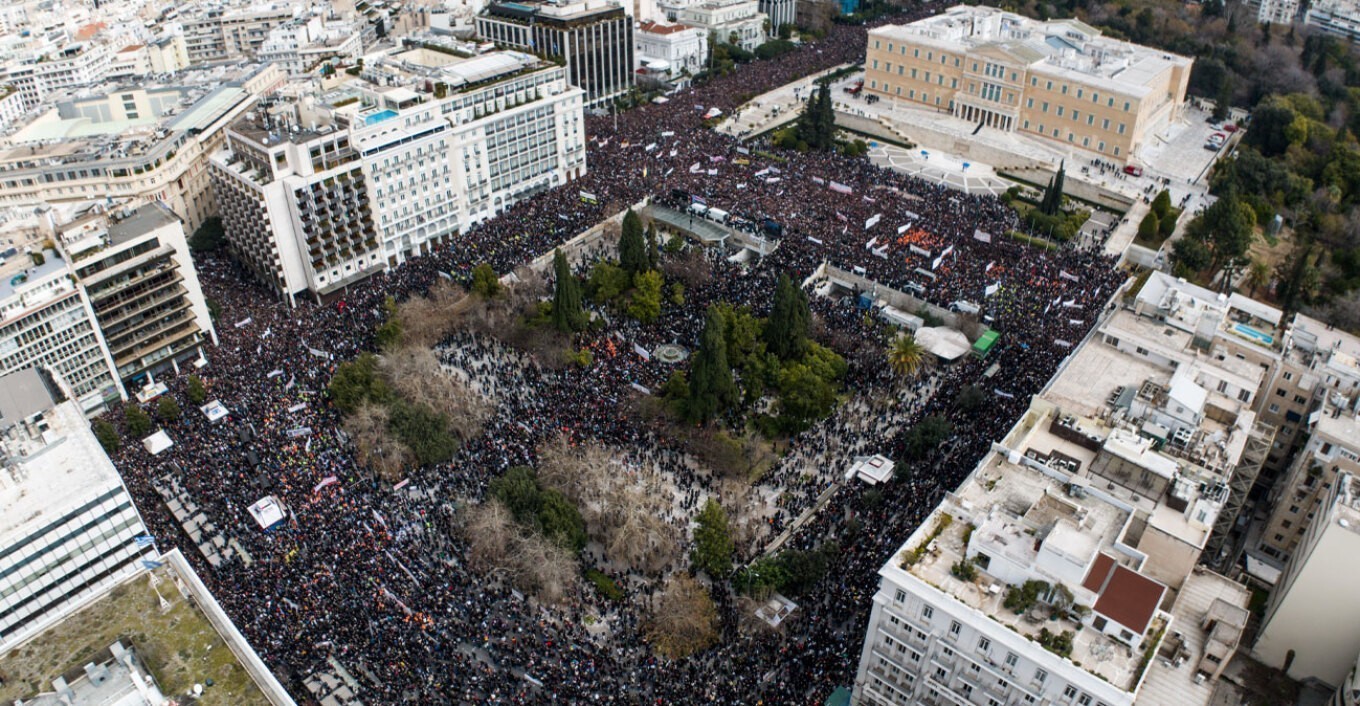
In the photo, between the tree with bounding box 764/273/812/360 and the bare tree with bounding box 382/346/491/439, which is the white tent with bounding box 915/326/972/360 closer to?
the tree with bounding box 764/273/812/360

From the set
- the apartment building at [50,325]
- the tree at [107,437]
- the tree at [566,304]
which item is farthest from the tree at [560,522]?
the apartment building at [50,325]

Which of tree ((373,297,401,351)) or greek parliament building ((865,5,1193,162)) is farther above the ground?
greek parliament building ((865,5,1193,162))

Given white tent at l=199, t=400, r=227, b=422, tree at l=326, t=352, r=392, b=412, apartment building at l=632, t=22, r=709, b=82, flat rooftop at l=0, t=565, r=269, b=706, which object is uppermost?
flat rooftop at l=0, t=565, r=269, b=706

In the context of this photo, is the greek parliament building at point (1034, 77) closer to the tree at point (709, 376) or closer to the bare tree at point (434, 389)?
the tree at point (709, 376)

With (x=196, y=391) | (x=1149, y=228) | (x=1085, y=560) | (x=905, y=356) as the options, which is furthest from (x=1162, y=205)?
(x=196, y=391)

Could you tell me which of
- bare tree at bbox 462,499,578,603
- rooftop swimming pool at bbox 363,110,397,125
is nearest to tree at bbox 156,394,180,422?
bare tree at bbox 462,499,578,603

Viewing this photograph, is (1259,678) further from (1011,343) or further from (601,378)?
(601,378)

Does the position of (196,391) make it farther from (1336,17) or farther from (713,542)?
(1336,17)
